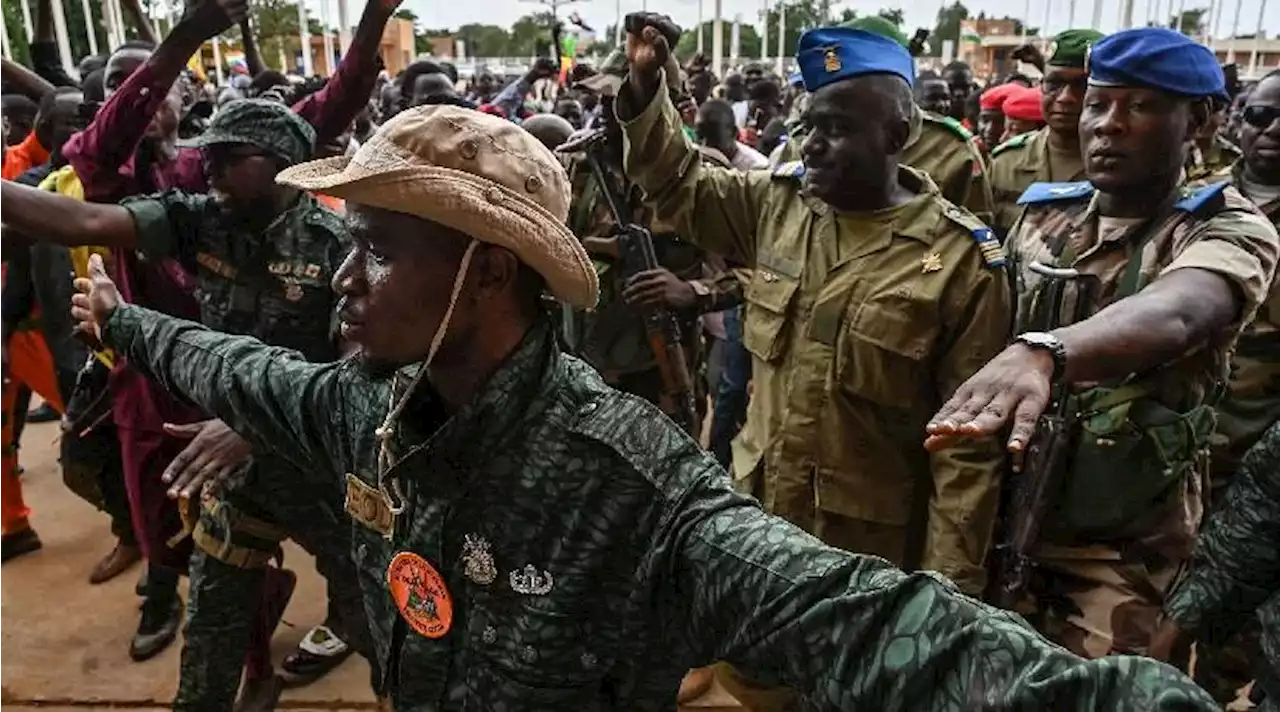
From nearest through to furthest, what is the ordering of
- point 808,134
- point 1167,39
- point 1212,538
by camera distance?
1. point 1212,538
2. point 1167,39
3. point 808,134

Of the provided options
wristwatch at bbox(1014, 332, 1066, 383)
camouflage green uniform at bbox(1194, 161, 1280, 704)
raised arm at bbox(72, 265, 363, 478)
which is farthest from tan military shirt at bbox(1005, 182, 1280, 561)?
raised arm at bbox(72, 265, 363, 478)

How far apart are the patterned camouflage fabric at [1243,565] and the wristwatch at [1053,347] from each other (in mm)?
869

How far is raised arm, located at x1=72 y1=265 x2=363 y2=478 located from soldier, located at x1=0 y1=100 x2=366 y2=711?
343 millimetres

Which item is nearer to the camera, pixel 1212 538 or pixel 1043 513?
pixel 1212 538

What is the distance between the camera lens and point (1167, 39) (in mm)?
2402

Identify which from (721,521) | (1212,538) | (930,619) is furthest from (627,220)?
(930,619)

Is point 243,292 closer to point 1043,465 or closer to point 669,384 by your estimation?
point 669,384

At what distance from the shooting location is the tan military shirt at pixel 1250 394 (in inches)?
135

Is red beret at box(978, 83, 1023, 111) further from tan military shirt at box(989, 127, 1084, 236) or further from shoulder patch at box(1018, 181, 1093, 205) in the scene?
shoulder patch at box(1018, 181, 1093, 205)

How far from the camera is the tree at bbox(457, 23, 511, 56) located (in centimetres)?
7400

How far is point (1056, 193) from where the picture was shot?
286 cm

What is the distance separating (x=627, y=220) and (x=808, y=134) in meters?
1.30

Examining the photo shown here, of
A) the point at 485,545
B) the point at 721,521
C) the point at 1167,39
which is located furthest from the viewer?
the point at 1167,39

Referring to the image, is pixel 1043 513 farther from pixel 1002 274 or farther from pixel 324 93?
pixel 324 93
